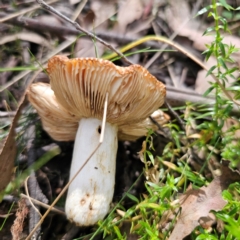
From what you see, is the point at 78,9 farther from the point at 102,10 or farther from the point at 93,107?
the point at 93,107

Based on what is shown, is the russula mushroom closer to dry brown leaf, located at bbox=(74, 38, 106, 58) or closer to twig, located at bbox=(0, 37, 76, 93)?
twig, located at bbox=(0, 37, 76, 93)

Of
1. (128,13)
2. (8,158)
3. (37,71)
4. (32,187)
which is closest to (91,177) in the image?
(32,187)

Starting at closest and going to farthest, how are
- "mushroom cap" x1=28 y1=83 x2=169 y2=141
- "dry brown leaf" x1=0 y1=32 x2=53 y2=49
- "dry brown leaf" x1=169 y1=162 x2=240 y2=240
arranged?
1. "dry brown leaf" x1=169 y1=162 x2=240 y2=240
2. "mushroom cap" x1=28 y1=83 x2=169 y2=141
3. "dry brown leaf" x1=0 y1=32 x2=53 y2=49

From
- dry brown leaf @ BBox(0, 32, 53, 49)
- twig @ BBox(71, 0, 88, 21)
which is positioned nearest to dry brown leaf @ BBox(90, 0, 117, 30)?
twig @ BBox(71, 0, 88, 21)

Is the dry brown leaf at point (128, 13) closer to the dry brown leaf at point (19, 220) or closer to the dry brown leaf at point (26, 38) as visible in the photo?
the dry brown leaf at point (26, 38)

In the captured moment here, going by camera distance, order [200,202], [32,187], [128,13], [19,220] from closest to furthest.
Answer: [200,202], [19,220], [32,187], [128,13]

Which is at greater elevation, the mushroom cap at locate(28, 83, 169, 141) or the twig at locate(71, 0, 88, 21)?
the twig at locate(71, 0, 88, 21)
